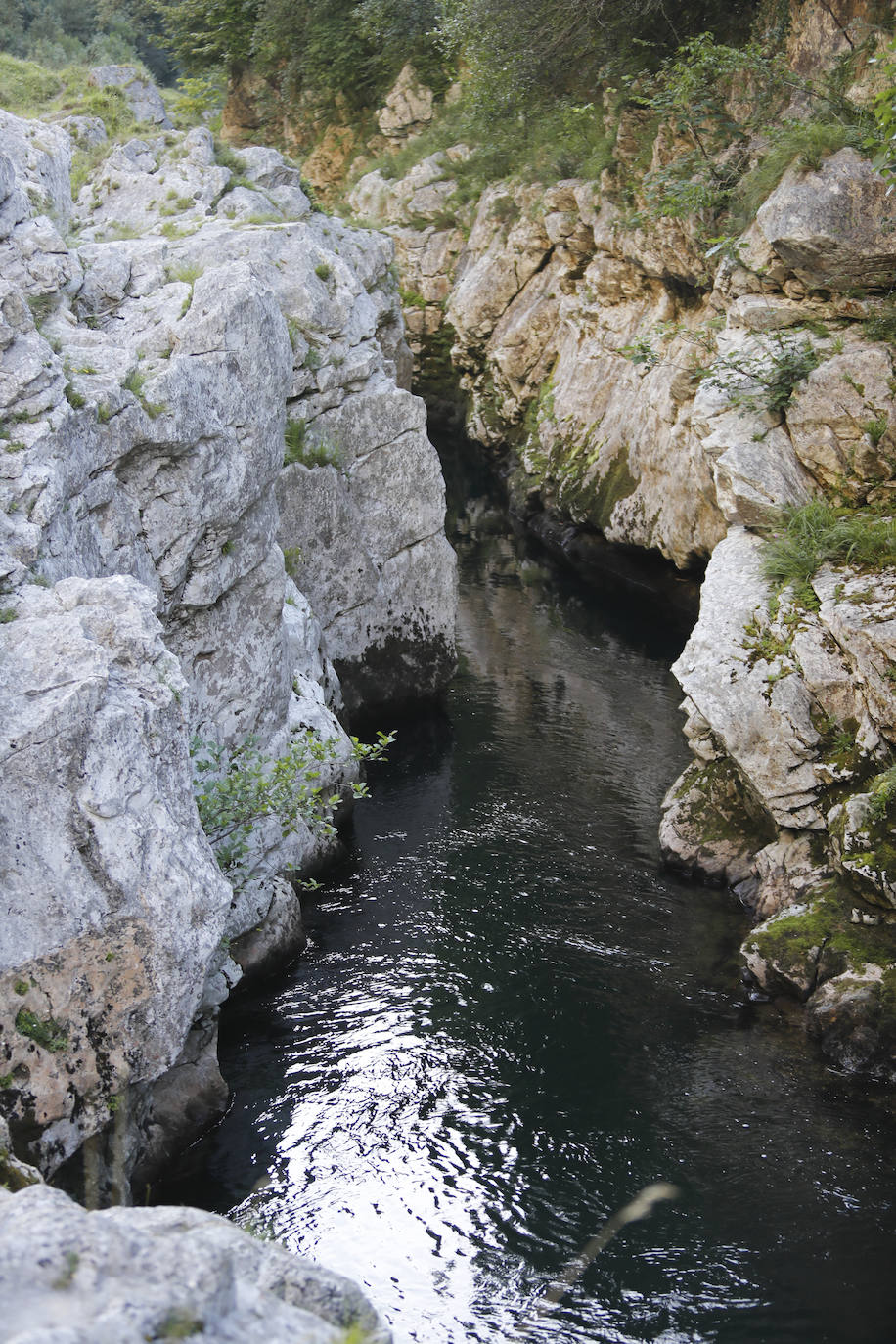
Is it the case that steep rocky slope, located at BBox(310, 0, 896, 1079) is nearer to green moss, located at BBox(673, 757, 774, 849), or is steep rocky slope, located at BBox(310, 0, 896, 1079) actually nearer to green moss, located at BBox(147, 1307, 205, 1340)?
green moss, located at BBox(673, 757, 774, 849)

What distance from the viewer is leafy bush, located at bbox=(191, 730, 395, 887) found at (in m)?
14.4

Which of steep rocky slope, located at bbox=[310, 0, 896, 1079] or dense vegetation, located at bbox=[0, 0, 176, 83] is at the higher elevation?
dense vegetation, located at bbox=[0, 0, 176, 83]

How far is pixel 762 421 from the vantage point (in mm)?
19969

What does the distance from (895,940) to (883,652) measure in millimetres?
3969

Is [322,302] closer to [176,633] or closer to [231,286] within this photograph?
[231,286]

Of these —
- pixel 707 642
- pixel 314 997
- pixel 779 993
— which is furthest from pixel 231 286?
pixel 779 993

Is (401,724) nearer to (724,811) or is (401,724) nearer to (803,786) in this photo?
(724,811)

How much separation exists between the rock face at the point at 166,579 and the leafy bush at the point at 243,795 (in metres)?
0.23

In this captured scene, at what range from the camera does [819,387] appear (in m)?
19.5

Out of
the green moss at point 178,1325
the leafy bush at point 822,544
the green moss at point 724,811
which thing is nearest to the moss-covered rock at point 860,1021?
the green moss at point 724,811

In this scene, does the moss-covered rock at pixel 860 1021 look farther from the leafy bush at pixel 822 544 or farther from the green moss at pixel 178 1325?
the green moss at pixel 178 1325

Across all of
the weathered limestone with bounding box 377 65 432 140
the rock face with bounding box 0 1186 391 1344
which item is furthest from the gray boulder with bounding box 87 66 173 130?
the weathered limestone with bounding box 377 65 432 140

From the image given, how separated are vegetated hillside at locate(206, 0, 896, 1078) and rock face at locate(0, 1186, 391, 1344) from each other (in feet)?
33.1

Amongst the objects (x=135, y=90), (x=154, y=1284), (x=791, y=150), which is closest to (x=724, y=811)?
(x=791, y=150)
